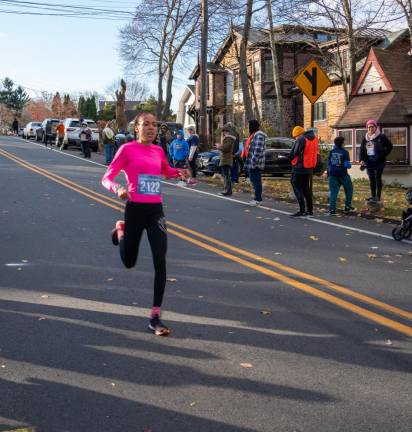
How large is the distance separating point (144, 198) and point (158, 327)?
1.11 m

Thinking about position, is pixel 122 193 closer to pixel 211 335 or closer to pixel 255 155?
pixel 211 335

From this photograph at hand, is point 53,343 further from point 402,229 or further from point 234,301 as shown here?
point 402,229

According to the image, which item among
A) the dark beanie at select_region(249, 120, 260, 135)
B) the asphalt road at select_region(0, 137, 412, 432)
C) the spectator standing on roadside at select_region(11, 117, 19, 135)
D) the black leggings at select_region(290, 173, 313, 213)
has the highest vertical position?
the spectator standing on roadside at select_region(11, 117, 19, 135)

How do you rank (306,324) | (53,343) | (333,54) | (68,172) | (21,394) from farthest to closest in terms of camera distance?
(333,54) → (68,172) → (306,324) → (53,343) → (21,394)

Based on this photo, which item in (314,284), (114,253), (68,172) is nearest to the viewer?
(314,284)

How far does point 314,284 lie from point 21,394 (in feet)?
13.2

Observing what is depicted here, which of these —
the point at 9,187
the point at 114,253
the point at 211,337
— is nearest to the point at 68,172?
the point at 9,187

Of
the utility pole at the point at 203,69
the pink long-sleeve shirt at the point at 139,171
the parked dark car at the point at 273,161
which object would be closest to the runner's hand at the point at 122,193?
the pink long-sleeve shirt at the point at 139,171

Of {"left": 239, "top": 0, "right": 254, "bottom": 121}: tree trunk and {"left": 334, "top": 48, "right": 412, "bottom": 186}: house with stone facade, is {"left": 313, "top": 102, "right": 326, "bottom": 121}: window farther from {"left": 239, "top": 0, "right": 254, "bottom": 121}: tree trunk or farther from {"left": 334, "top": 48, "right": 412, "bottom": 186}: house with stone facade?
{"left": 239, "top": 0, "right": 254, "bottom": 121}: tree trunk

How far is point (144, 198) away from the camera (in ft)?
19.3

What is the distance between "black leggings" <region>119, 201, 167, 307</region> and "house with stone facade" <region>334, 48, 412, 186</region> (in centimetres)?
2461

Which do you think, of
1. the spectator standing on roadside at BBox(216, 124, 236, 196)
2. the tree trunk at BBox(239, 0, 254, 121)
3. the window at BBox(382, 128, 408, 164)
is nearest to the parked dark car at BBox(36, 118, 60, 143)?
the tree trunk at BBox(239, 0, 254, 121)

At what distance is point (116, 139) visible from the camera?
1196 inches

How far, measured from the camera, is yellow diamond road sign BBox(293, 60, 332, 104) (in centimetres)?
1645
